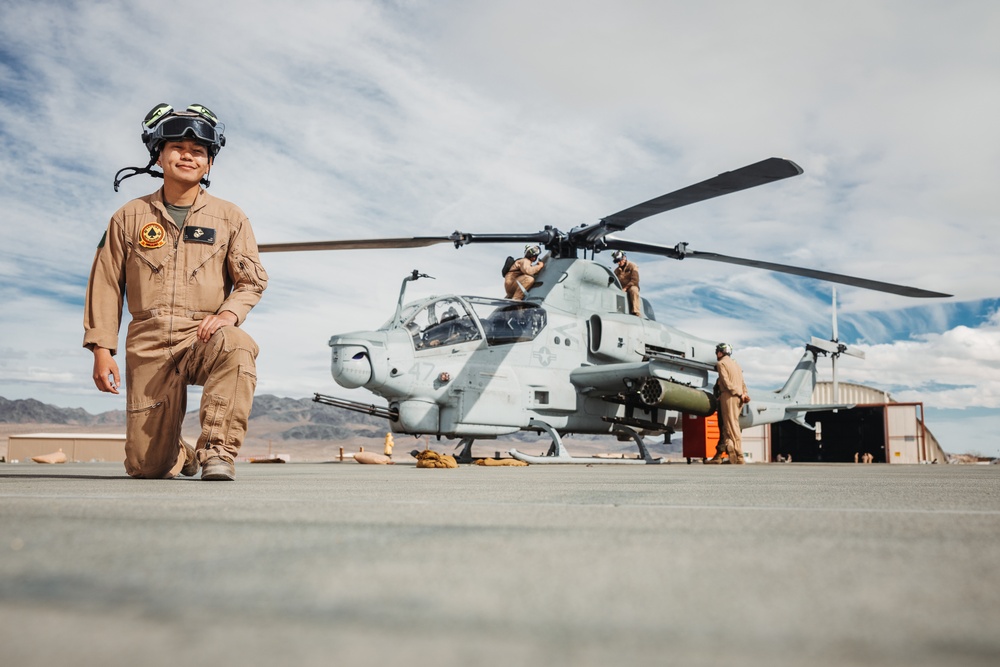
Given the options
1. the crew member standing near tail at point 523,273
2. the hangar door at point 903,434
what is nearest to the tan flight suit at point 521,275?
the crew member standing near tail at point 523,273

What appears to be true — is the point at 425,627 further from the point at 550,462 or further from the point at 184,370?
the point at 550,462

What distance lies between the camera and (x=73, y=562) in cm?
97

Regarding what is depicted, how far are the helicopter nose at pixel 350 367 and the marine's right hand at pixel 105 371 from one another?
4.84m

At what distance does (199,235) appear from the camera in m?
3.79

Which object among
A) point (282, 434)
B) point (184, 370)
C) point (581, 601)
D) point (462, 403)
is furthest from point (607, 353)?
point (282, 434)

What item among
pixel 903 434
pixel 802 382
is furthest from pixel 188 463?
pixel 903 434

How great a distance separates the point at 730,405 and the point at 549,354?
10.0ft

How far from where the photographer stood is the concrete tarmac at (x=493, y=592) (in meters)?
0.59

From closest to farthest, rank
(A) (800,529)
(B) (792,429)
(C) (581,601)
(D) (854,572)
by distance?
(C) (581,601), (D) (854,572), (A) (800,529), (B) (792,429)

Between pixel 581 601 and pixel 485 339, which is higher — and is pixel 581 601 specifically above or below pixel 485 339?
below

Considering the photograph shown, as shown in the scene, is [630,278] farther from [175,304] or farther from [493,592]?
[493,592]

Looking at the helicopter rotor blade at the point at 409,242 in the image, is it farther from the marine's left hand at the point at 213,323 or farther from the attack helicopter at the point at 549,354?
the marine's left hand at the point at 213,323

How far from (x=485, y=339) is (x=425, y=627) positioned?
9.17 metres

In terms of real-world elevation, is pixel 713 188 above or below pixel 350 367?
above
